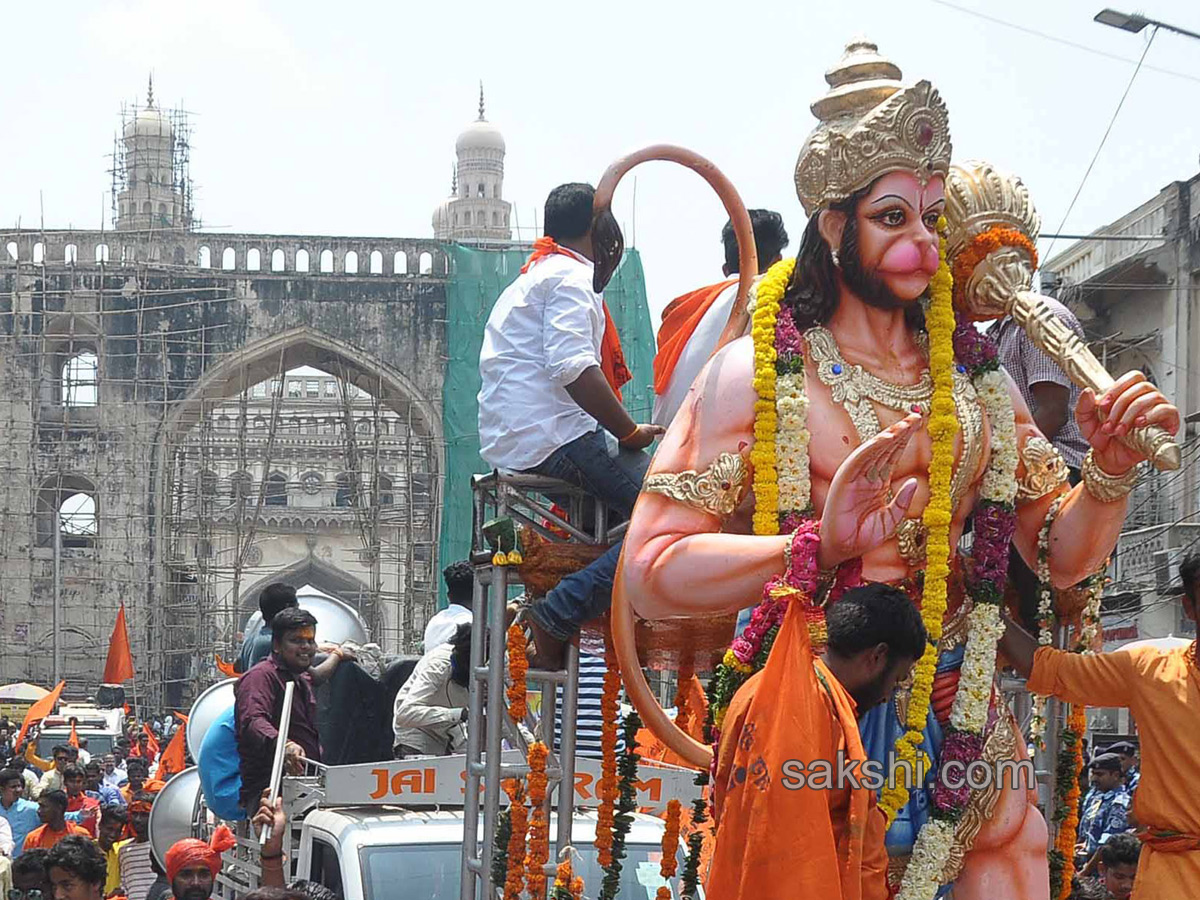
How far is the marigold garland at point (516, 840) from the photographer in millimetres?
4418

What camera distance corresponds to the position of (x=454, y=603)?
8117 millimetres

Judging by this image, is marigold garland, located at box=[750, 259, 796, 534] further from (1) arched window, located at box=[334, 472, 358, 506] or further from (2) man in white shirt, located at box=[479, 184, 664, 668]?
(1) arched window, located at box=[334, 472, 358, 506]

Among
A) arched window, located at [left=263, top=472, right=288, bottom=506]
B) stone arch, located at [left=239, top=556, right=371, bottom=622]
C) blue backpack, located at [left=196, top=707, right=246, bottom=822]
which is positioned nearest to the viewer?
blue backpack, located at [left=196, top=707, right=246, bottom=822]

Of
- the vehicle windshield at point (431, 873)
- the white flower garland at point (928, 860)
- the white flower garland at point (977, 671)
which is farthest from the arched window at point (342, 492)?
Result: the white flower garland at point (928, 860)

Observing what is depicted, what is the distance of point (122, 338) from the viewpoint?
33875 millimetres

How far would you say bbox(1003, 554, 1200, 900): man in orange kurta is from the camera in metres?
3.85

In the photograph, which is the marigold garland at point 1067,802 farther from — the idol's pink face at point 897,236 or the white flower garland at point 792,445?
the idol's pink face at point 897,236

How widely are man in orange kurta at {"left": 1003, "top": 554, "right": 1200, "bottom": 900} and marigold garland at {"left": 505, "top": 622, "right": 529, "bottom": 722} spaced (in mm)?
1172

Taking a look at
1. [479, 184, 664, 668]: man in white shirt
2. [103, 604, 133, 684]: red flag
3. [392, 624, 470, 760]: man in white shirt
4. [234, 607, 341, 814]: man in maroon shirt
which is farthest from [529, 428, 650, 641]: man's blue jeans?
[103, 604, 133, 684]: red flag

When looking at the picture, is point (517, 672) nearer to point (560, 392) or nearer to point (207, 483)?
point (560, 392)

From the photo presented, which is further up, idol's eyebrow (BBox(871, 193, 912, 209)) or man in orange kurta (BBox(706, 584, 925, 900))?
idol's eyebrow (BBox(871, 193, 912, 209))

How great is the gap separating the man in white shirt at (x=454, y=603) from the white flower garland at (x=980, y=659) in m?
3.71

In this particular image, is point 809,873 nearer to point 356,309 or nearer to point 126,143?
point 356,309

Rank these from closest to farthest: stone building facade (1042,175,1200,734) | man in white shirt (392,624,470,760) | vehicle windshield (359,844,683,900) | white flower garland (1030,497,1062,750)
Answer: white flower garland (1030,497,1062,750) < vehicle windshield (359,844,683,900) < man in white shirt (392,624,470,760) < stone building facade (1042,175,1200,734)
